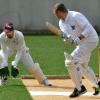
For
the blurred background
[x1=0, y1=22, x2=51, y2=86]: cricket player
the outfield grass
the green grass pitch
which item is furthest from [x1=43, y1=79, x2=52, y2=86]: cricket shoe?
the blurred background

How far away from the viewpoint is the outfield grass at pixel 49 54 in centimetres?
1602

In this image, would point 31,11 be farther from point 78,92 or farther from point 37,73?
point 78,92

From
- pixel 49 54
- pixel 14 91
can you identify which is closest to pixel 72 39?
pixel 14 91

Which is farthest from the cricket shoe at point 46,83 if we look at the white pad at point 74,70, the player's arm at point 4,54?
the white pad at point 74,70

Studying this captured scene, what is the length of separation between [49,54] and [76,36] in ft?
29.9

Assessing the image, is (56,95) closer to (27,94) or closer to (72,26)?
(27,94)

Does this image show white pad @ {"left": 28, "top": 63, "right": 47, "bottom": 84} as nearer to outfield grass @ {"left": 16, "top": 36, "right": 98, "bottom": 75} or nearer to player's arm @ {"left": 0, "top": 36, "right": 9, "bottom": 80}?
player's arm @ {"left": 0, "top": 36, "right": 9, "bottom": 80}

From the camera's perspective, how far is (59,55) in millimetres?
19938

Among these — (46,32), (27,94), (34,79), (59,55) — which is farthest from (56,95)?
(46,32)

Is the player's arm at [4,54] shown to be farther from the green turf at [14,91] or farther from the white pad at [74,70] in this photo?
the white pad at [74,70]

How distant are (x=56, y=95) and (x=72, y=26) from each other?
1511 millimetres

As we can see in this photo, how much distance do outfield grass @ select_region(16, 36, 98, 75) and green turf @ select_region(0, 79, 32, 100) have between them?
190 centimetres

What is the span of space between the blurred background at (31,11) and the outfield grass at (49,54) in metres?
2.64

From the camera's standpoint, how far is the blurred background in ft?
98.0
